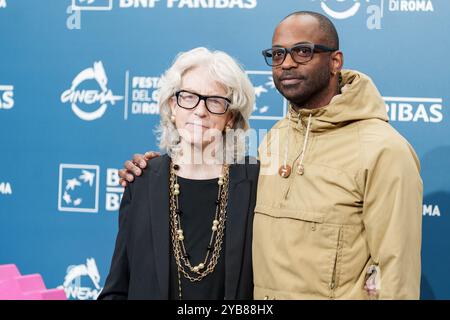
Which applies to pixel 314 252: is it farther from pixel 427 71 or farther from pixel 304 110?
pixel 427 71

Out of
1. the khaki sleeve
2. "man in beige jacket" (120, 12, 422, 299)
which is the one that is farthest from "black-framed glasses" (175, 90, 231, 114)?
the khaki sleeve

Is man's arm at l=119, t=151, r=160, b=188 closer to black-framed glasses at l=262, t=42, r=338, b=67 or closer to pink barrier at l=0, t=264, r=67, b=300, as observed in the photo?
black-framed glasses at l=262, t=42, r=338, b=67

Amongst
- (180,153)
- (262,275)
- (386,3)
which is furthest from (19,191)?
(386,3)

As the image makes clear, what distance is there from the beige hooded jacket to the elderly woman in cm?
8

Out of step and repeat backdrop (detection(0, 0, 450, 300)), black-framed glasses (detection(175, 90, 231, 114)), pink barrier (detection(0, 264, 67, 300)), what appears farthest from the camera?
step and repeat backdrop (detection(0, 0, 450, 300))

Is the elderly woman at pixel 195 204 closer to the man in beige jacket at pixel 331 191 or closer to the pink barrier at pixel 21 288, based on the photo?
the man in beige jacket at pixel 331 191

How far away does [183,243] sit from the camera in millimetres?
2105

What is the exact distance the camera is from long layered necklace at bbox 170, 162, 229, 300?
6.81ft

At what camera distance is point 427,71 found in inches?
110

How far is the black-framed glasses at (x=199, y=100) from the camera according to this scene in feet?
6.96

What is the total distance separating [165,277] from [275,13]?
1.34 m

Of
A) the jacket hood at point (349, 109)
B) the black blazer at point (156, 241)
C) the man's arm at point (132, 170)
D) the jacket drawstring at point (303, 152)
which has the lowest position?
the black blazer at point (156, 241)

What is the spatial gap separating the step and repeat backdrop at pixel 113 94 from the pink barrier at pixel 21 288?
0.45m

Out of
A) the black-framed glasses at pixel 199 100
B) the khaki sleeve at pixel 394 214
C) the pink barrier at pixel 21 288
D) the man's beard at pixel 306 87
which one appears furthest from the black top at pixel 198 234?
the pink barrier at pixel 21 288
